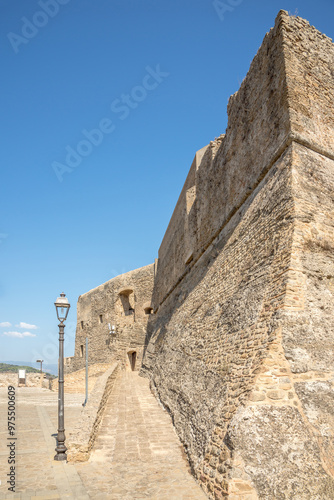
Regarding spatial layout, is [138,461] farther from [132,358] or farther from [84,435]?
[132,358]

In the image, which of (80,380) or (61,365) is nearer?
(61,365)

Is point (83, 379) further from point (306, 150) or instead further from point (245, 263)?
point (306, 150)

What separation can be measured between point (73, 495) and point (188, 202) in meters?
10.6

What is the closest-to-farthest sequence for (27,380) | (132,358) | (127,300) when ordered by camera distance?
(132,358) → (127,300) → (27,380)

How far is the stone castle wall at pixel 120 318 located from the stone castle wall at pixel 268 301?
1051 centimetres

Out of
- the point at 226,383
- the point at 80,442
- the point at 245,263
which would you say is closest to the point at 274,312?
the point at 226,383

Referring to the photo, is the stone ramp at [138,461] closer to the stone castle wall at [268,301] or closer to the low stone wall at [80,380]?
the stone castle wall at [268,301]

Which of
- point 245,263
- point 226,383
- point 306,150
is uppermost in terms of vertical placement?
point 306,150

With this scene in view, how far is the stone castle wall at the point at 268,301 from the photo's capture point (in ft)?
12.6

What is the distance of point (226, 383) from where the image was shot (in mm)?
5020

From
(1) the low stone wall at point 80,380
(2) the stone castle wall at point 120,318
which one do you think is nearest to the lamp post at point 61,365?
(1) the low stone wall at point 80,380

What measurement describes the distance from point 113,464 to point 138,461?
0.39 m

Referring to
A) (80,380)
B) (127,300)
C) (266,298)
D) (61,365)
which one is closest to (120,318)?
(127,300)

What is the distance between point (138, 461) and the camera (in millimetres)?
5660
